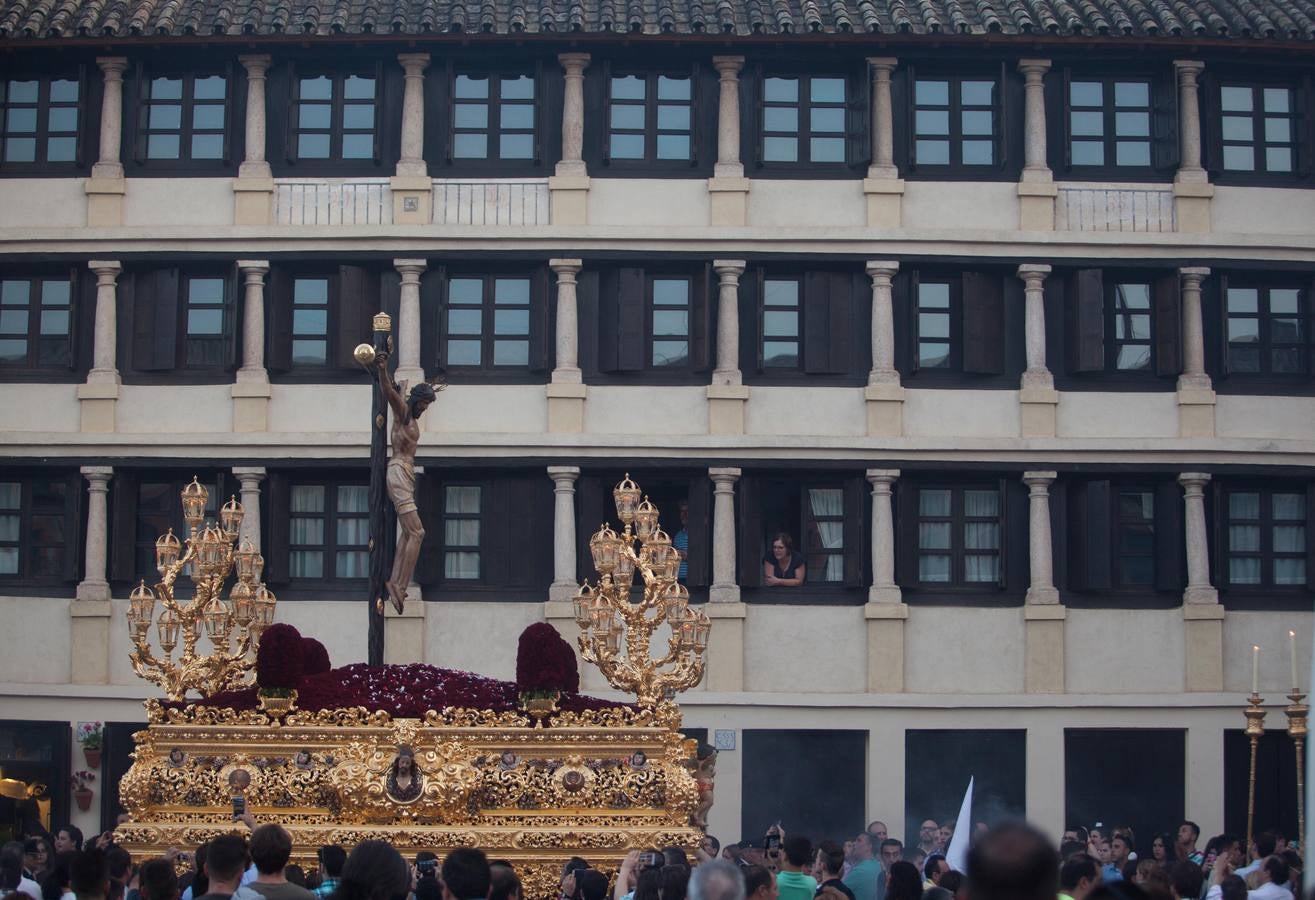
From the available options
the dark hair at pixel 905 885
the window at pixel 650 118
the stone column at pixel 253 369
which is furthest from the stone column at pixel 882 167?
the dark hair at pixel 905 885

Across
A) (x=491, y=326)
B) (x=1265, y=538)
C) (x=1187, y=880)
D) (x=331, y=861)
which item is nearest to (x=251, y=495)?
(x=491, y=326)

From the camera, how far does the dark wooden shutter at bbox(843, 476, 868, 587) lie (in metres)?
28.6

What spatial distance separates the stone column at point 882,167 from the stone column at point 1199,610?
210 inches

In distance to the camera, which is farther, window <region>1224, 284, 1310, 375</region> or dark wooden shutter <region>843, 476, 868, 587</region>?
window <region>1224, 284, 1310, 375</region>

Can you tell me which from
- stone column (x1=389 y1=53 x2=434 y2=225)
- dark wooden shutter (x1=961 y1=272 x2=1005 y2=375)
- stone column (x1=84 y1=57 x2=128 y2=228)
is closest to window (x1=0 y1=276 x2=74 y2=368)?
stone column (x1=84 y1=57 x2=128 y2=228)

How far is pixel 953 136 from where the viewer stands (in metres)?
29.4

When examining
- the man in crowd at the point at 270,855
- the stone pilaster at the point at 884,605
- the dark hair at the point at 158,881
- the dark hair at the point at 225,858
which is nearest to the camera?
the dark hair at the point at 225,858

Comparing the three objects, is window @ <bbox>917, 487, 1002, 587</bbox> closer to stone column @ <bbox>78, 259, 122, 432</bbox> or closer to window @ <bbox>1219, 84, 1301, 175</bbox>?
window @ <bbox>1219, 84, 1301, 175</bbox>

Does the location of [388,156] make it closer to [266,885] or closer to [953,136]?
[953,136]

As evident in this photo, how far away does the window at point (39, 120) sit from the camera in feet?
97.5

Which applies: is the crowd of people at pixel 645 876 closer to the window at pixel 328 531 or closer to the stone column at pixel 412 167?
the window at pixel 328 531

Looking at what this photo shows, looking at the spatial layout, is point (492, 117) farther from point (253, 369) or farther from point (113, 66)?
point (113, 66)

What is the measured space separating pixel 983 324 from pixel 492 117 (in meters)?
7.30

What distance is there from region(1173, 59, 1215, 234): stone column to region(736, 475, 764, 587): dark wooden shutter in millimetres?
6922
